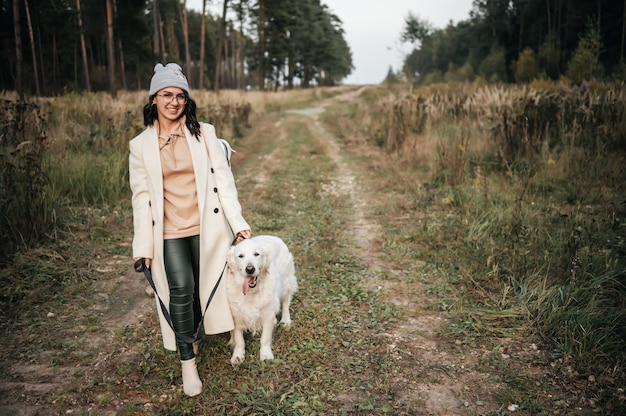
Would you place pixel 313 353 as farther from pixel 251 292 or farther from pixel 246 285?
pixel 246 285

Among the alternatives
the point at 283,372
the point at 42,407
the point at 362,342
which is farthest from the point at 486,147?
the point at 42,407

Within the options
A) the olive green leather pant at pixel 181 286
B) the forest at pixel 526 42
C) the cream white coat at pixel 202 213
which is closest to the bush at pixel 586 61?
the forest at pixel 526 42

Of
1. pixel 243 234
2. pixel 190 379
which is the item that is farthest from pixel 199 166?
pixel 190 379

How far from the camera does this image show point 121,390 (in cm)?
297

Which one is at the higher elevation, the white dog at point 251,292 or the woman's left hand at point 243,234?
the woman's left hand at point 243,234

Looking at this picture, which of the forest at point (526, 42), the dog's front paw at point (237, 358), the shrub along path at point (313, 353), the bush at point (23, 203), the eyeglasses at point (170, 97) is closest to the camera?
the shrub along path at point (313, 353)

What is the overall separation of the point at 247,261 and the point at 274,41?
4673 cm

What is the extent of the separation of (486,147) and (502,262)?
5559mm

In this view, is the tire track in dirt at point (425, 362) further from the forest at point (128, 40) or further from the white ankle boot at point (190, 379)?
the forest at point (128, 40)

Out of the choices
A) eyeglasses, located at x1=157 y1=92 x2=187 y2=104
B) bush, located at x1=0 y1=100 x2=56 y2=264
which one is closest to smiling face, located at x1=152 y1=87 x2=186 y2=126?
eyeglasses, located at x1=157 y1=92 x2=187 y2=104

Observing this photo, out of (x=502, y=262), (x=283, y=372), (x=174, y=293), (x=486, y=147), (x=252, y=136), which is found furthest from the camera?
(x=252, y=136)

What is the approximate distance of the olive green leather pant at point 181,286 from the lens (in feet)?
9.57

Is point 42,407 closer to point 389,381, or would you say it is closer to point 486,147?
point 389,381

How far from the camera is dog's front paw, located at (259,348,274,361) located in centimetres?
332
